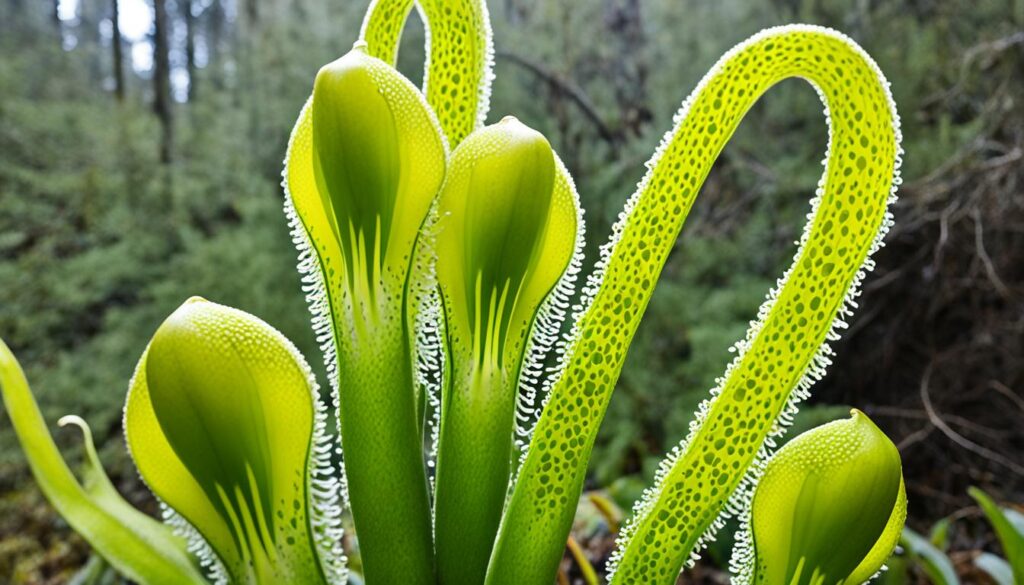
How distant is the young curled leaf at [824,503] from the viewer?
30 cm

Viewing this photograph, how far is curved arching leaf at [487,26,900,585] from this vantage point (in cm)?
31

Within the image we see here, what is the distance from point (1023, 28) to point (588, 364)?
1437mm

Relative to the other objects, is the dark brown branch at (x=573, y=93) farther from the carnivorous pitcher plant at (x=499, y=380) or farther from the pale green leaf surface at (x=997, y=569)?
the carnivorous pitcher plant at (x=499, y=380)

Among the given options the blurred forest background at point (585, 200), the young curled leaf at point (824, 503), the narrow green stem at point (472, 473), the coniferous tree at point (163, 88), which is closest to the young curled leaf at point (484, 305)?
the narrow green stem at point (472, 473)

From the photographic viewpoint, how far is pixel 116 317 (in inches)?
57.6

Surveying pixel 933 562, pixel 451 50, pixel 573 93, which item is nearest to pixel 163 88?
pixel 573 93

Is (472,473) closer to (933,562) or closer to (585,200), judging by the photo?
(933,562)

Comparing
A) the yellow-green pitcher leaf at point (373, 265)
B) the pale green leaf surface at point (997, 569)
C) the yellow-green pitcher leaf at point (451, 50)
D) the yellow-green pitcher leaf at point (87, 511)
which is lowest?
the pale green leaf surface at point (997, 569)

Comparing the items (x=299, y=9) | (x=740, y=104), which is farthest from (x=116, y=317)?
(x=740, y=104)

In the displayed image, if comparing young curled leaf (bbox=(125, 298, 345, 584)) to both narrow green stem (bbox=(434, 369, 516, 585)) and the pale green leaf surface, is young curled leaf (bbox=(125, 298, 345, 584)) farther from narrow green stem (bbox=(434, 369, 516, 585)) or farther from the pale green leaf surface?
the pale green leaf surface

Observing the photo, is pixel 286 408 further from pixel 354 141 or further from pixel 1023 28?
pixel 1023 28

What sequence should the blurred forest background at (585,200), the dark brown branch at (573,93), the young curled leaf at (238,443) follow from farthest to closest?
the dark brown branch at (573,93) → the blurred forest background at (585,200) → the young curled leaf at (238,443)

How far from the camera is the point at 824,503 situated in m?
0.30

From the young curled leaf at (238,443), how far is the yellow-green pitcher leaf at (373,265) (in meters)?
0.02
